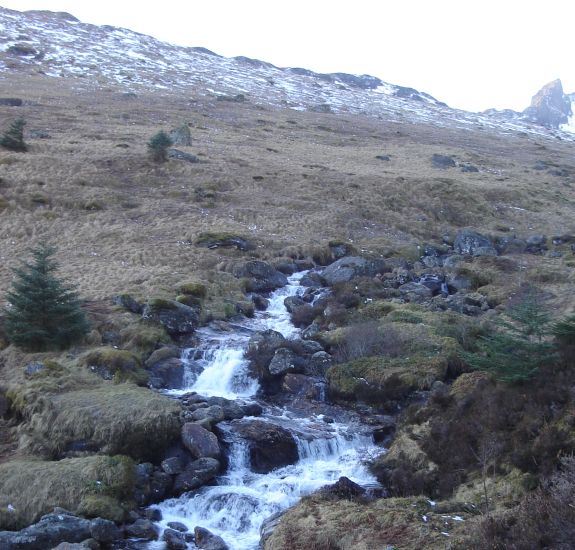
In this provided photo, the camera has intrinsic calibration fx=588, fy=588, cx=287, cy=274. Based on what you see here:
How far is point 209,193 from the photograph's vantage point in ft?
139

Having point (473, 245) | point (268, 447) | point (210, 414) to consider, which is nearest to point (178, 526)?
point (268, 447)

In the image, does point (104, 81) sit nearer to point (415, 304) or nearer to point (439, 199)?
point (439, 199)

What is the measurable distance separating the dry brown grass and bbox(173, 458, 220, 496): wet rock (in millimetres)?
13262

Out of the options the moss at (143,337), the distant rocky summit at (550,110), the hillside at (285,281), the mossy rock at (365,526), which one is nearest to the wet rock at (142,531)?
the hillside at (285,281)

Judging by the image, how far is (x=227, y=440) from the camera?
51.5ft

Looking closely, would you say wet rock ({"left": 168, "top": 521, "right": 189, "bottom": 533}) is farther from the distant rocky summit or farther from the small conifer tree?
the distant rocky summit

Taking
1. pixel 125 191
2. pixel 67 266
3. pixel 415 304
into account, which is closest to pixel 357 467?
pixel 415 304

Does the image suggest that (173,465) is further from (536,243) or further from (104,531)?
(536,243)

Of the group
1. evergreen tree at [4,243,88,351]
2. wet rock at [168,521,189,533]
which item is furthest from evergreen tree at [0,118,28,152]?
wet rock at [168,521,189,533]

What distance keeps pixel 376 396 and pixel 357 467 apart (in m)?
4.15

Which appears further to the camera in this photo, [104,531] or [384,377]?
[384,377]

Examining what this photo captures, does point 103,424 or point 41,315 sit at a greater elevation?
point 41,315

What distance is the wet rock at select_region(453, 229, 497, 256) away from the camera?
1417 inches

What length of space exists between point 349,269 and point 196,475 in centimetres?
1777
